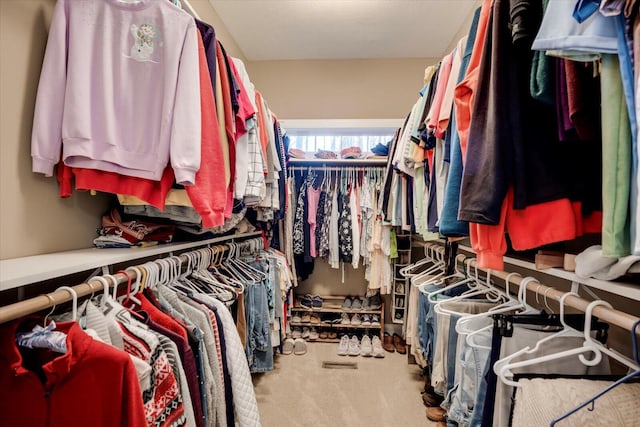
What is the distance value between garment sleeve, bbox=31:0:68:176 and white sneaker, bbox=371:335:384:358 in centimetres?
240

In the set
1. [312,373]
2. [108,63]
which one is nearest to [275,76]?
[108,63]

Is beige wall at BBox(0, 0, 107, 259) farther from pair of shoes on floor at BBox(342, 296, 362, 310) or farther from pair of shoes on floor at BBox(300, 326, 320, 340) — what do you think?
pair of shoes on floor at BBox(342, 296, 362, 310)

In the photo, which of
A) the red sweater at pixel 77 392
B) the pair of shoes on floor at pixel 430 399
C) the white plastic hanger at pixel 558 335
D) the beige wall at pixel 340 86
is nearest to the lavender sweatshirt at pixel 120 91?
the red sweater at pixel 77 392

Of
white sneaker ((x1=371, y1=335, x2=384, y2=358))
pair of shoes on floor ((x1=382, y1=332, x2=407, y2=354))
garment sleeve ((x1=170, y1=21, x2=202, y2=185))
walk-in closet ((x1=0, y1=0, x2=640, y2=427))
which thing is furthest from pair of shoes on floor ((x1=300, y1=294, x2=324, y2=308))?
garment sleeve ((x1=170, y1=21, x2=202, y2=185))

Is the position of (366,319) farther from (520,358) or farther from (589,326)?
(589,326)

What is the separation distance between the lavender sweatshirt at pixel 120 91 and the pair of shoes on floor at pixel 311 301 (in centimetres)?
215

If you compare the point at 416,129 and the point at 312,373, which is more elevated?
the point at 416,129

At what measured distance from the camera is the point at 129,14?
90 centimetres

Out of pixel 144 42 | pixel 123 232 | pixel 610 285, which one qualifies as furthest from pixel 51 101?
pixel 610 285

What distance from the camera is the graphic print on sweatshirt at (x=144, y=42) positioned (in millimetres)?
899

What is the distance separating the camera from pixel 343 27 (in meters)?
2.35

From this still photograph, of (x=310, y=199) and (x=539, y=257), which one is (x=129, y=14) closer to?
(x=539, y=257)

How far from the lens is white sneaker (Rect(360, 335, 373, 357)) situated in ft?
8.02

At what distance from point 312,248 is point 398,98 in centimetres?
167
